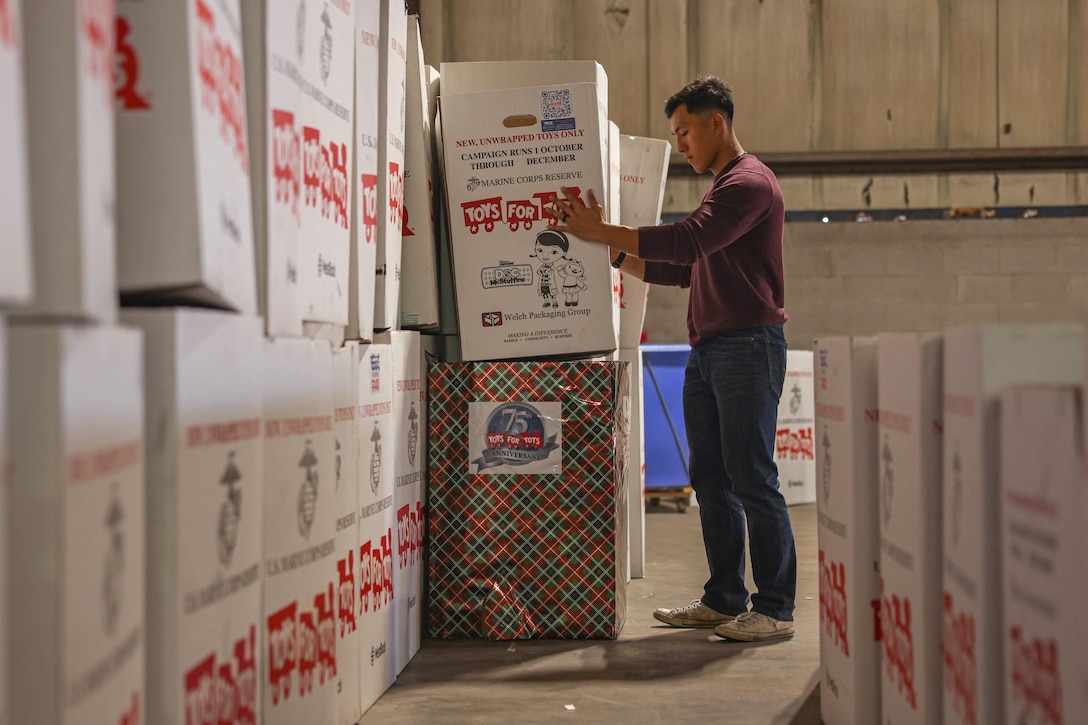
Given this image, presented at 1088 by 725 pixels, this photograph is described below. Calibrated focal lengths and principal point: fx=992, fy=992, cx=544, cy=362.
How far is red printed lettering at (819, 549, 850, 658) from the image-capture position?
1.79 metres

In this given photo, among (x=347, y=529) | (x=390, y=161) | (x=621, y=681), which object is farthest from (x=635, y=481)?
(x=347, y=529)

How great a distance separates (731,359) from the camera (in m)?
2.54

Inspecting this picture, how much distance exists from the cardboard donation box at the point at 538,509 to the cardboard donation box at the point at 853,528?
0.76 metres

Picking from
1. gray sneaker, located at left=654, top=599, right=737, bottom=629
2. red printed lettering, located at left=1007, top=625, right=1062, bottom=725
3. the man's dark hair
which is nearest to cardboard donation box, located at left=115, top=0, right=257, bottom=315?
red printed lettering, located at left=1007, top=625, right=1062, bottom=725

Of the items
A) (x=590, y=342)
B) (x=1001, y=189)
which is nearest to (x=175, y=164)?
(x=590, y=342)

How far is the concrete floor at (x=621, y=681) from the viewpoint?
2008 millimetres

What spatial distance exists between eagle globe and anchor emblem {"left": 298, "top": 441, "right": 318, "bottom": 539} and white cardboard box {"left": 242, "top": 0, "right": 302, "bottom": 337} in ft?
0.67

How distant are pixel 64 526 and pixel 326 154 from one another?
3.28 feet

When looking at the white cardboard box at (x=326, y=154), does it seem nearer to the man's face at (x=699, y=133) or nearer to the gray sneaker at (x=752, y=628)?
the man's face at (x=699, y=133)

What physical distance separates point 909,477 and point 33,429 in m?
1.13

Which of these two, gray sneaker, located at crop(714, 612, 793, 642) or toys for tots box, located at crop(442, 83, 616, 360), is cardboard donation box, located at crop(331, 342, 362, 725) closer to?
toys for tots box, located at crop(442, 83, 616, 360)

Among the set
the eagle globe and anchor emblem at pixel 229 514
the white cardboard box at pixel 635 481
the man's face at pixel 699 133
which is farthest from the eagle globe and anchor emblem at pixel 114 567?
the white cardboard box at pixel 635 481

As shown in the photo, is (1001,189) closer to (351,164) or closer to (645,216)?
(645,216)

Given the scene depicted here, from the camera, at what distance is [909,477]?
4.69 ft
